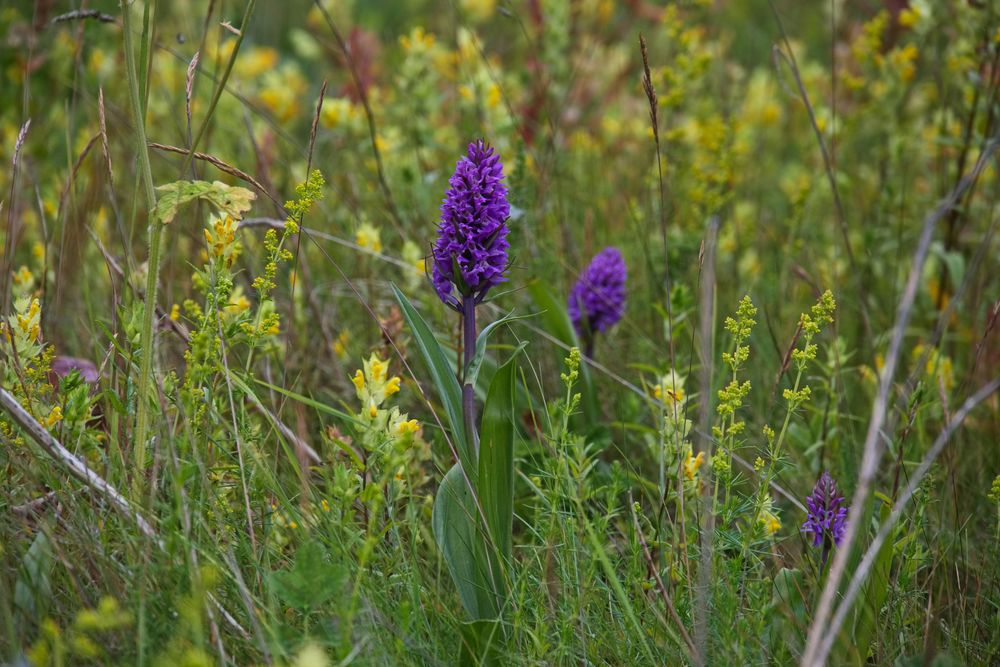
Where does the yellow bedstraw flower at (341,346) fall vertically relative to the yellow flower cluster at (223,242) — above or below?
below

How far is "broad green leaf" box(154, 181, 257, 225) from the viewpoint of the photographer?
129 cm

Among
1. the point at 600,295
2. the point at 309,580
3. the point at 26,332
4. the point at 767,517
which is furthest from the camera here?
the point at 600,295

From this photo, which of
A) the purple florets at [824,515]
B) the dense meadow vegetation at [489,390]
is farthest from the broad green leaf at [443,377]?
the purple florets at [824,515]

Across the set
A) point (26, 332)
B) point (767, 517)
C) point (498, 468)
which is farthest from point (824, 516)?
point (26, 332)

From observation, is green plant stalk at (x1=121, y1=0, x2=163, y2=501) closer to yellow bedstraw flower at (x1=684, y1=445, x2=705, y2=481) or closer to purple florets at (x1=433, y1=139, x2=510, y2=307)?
purple florets at (x1=433, y1=139, x2=510, y2=307)

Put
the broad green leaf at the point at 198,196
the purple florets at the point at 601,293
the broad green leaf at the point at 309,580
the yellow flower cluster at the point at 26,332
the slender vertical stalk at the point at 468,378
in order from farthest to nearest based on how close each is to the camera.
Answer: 1. the purple florets at the point at 601,293
2. the yellow flower cluster at the point at 26,332
3. the slender vertical stalk at the point at 468,378
4. the broad green leaf at the point at 198,196
5. the broad green leaf at the point at 309,580

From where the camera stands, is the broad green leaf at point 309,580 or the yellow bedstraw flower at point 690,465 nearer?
the broad green leaf at point 309,580

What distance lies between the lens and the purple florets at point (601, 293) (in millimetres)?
2105

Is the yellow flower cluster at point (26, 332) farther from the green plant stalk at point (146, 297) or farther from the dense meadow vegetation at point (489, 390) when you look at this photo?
the green plant stalk at point (146, 297)

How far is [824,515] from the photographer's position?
150 cm

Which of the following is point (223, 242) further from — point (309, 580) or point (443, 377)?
point (309, 580)

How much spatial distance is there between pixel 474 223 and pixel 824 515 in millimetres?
743

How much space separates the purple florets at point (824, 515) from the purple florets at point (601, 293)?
0.72 meters

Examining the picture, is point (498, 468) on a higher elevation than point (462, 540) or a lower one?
higher
